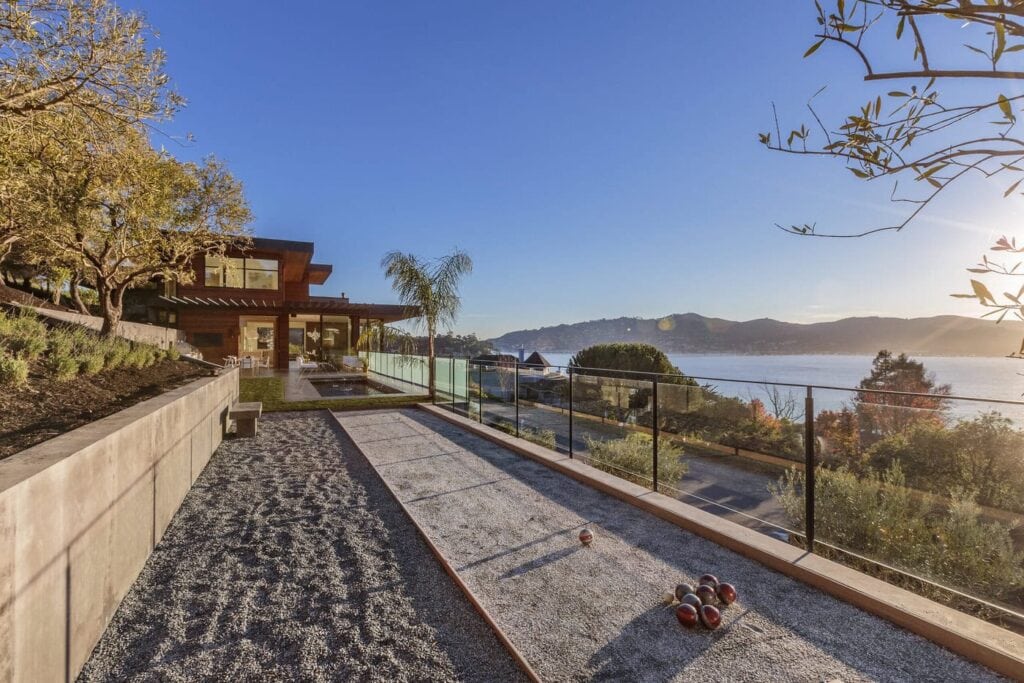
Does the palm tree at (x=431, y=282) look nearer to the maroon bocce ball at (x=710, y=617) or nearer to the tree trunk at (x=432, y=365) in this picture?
the tree trunk at (x=432, y=365)

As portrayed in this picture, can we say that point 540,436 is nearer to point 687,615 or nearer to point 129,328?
point 687,615

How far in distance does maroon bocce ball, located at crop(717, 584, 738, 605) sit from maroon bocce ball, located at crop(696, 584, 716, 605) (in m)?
0.06

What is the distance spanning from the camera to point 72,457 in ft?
6.91

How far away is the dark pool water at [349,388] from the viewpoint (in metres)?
14.1

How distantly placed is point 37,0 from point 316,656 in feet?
18.3

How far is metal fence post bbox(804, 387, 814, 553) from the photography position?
11.3ft

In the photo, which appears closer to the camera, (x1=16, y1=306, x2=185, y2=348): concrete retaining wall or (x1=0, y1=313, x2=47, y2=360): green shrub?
(x1=0, y1=313, x2=47, y2=360): green shrub

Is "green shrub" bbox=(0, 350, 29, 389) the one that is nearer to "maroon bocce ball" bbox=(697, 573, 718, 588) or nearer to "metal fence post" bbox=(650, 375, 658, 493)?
"maroon bocce ball" bbox=(697, 573, 718, 588)

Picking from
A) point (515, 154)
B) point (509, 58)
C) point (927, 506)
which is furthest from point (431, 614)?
point (515, 154)

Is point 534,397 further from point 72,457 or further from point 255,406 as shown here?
point 72,457

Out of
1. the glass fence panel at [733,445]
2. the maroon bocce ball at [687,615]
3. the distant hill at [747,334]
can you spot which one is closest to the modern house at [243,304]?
the glass fence panel at [733,445]

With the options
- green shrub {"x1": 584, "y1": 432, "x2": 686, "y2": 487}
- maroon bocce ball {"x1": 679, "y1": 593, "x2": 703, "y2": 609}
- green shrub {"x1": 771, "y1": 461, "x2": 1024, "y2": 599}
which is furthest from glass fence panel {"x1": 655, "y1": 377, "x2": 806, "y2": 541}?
maroon bocce ball {"x1": 679, "y1": 593, "x2": 703, "y2": 609}

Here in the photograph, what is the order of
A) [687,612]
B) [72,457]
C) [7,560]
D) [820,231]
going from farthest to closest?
[687,612]
[72,457]
[7,560]
[820,231]

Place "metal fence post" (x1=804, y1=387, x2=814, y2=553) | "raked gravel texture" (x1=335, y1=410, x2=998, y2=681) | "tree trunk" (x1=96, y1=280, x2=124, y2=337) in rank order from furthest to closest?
"tree trunk" (x1=96, y1=280, x2=124, y2=337), "metal fence post" (x1=804, y1=387, x2=814, y2=553), "raked gravel texture" (x1=335, y1=410, x2=998, y2=681)
